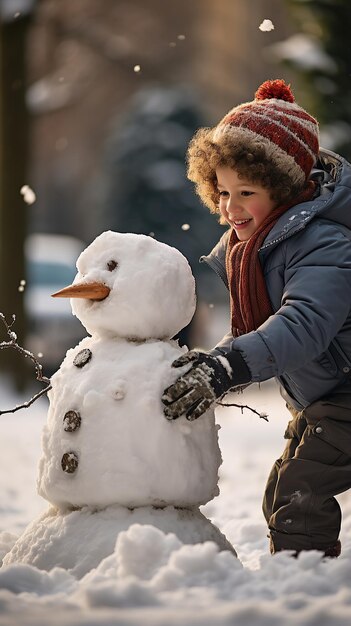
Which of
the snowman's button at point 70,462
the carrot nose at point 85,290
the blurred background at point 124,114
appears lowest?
the blurred background at point 124,114

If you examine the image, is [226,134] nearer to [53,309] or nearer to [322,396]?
[322,396]

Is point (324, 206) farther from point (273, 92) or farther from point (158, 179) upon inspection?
point (158, 179)

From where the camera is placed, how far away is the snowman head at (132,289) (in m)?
2.90

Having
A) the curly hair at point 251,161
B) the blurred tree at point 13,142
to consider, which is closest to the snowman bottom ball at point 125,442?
the curly hair at point 251,161

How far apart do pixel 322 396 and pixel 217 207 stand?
771 millimetres

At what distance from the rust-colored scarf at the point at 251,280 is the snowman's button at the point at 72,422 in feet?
2.10

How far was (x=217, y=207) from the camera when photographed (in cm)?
342

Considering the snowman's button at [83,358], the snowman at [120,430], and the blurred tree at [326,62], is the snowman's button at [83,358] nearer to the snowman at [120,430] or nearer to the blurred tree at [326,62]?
the snowman at [120,430]

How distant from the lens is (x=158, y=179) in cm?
1600

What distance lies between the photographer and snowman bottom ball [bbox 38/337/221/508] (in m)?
2.77

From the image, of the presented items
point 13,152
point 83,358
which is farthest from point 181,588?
point 13,152

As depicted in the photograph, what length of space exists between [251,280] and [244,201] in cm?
28

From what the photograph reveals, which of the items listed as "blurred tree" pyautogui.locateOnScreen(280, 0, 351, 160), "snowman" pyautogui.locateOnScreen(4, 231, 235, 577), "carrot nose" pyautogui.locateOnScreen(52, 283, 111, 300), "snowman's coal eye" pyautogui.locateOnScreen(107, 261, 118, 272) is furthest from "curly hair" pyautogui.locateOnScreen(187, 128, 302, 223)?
"blurred tree" pyautogui.locateOnScreen(280, 0, 351, 160)

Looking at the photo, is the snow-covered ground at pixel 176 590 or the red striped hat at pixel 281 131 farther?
the red striped hat at pixel 281 131
